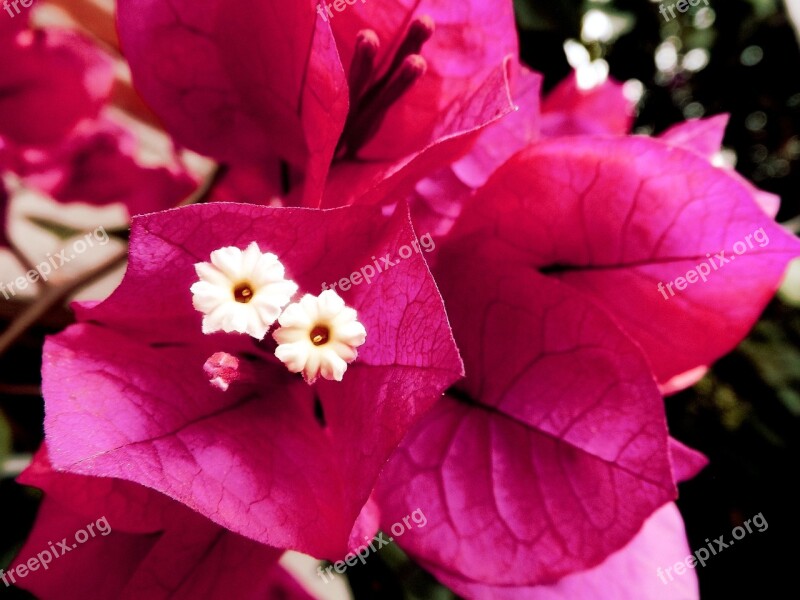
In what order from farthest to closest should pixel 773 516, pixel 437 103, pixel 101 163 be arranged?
pixel 773 516, pixel 101 163, pixel 437 103

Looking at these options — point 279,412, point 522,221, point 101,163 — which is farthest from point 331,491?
point 101,163

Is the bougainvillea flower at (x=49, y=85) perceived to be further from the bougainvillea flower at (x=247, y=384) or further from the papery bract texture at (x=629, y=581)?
the papery bract texture at (x=629, y=581)

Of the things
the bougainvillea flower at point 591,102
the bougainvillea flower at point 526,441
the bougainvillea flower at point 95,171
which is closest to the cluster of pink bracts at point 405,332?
the bougainvillea flower at point 526,441

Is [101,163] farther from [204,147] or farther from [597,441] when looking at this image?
[597,441]

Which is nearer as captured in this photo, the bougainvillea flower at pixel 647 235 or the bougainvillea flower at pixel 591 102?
the bougainvillea flower at pixel 647 235

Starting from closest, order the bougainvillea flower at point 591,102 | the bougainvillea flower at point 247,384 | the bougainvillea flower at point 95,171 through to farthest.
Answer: the bougainvillea flower at point 247,384, the bougainvillea flower at point 591,102, the bougainvillea flower at point 95,171

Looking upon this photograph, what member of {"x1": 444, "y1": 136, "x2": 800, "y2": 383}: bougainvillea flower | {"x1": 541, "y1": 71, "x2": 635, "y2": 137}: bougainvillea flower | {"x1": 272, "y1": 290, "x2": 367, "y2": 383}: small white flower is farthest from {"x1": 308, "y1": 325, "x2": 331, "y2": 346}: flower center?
{"x1": 541, "y1": 71, "x2": 635, "y2": 137}: bougainvillea flower

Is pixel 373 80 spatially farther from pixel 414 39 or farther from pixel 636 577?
pixel 636 577
